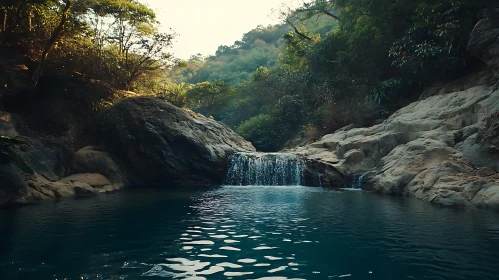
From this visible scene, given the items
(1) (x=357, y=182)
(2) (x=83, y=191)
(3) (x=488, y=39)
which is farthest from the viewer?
(1) (x=357, y=182)

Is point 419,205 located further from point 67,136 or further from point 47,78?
point 47,78

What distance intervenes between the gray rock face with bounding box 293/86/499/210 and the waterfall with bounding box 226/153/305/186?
4.60 feet

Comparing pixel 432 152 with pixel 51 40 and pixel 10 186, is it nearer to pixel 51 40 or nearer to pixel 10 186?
pixel 10 186

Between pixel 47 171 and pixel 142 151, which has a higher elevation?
pixel 142 151

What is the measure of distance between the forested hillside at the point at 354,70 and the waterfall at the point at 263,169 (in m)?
8.44

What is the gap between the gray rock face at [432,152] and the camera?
12477mm

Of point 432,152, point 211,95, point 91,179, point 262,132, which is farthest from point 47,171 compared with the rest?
point 211,95

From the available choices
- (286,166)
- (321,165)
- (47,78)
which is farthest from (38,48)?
(321,165)

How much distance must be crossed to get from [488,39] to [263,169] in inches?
551

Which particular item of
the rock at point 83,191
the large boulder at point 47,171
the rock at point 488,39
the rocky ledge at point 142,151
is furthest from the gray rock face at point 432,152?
the rock at point 83,191

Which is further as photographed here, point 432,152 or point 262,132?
point 262,132

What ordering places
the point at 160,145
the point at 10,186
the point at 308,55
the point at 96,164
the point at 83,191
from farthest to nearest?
the point at 308,55, the point at 160,145, the point at 96,164, the point at 83,191, the point at 10,186

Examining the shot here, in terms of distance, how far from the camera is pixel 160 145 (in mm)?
20594

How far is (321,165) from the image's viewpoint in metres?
20.9
